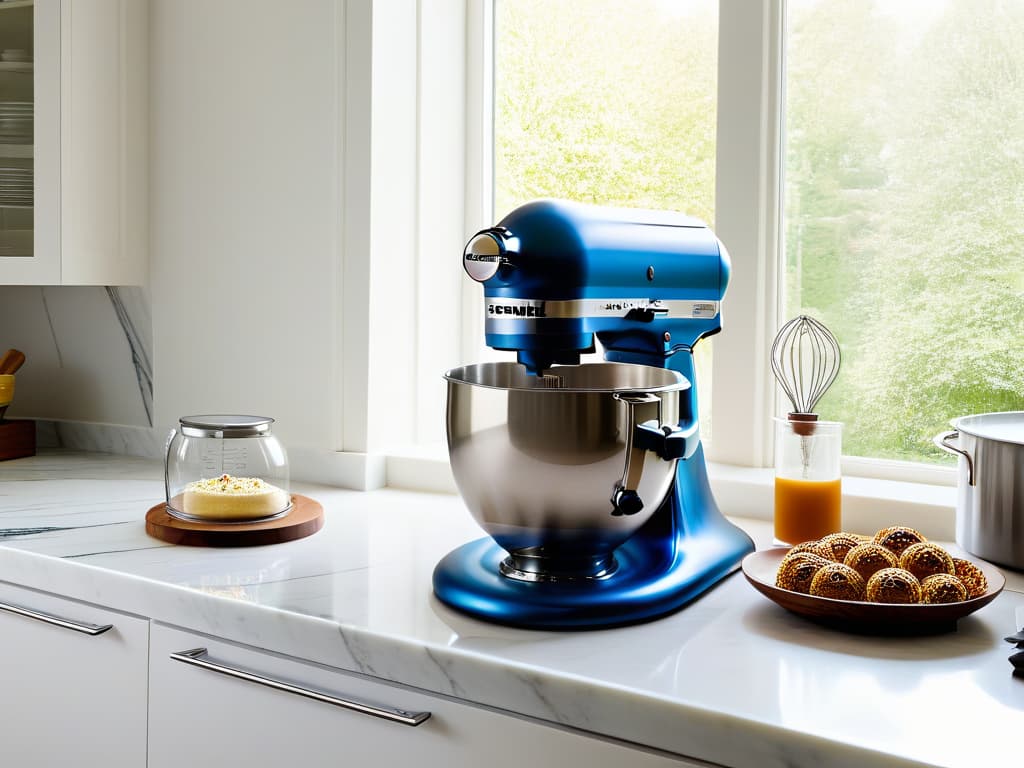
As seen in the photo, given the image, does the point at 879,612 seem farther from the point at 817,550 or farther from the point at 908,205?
the point at 908,205

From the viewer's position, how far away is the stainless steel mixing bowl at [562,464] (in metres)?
0.99

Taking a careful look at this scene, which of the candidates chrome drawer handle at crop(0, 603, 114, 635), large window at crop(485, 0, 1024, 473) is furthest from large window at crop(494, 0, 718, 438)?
chrome drawer handle at crop(0, 603, 114, 635)

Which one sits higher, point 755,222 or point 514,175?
point 514,175

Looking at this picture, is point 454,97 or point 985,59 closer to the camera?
point 985,59

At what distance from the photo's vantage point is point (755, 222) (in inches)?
62.4

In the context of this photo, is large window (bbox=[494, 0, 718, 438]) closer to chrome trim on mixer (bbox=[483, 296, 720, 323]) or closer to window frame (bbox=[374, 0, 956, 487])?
window frame (bbox=[374, 0, 956, 487])

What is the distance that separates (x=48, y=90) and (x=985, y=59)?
1.56m

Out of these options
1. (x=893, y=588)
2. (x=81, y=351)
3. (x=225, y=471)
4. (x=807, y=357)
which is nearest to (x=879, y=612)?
(x=893, y=588)

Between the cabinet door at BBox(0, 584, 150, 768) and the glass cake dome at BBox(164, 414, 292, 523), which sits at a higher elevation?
the glass cake dome at BBox(164, 414, 292, 523)

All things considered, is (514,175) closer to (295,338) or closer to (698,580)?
(295,338)

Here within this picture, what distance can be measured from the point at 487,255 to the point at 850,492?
729 millimetres

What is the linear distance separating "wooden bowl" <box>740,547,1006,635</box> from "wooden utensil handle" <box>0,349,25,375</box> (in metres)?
1.59

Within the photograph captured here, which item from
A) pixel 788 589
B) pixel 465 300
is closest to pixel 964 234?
pixel 788 589

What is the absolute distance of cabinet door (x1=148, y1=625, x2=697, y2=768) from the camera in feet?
2.95
